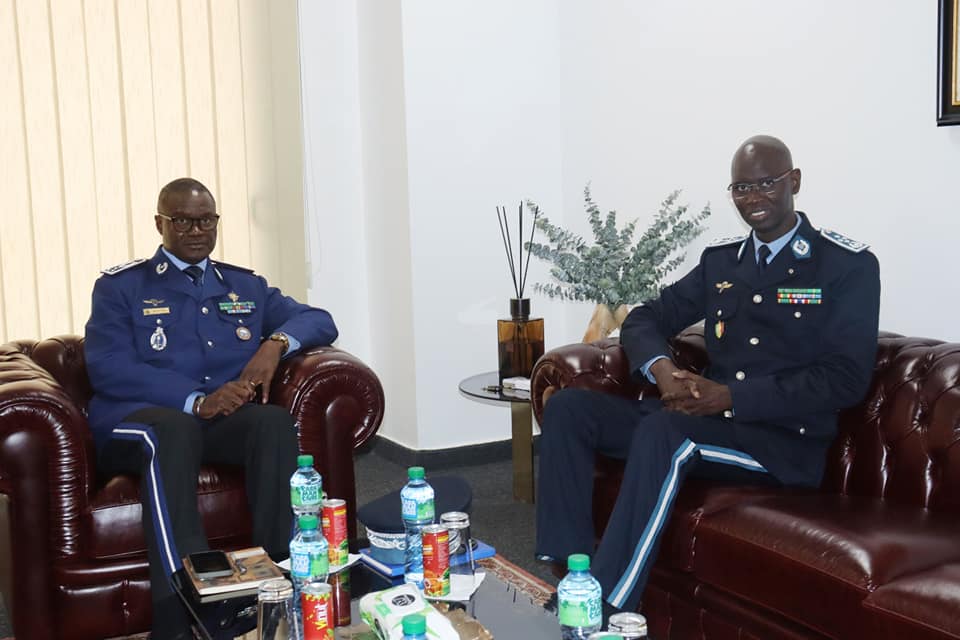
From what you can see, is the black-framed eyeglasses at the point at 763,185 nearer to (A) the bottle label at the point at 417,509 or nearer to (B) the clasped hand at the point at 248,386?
(A) the bottle label at the point at 417,509

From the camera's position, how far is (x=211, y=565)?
84.7 inches

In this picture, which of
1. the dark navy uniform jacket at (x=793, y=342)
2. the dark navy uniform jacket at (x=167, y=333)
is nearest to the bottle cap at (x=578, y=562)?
the dark navy uniform jacket at (x=793, y=342)

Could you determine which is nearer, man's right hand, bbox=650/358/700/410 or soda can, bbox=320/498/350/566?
soda can, bbox=320/498/350/566

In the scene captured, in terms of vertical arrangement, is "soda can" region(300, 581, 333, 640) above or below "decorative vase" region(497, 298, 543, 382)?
below

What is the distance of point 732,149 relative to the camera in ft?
12.0

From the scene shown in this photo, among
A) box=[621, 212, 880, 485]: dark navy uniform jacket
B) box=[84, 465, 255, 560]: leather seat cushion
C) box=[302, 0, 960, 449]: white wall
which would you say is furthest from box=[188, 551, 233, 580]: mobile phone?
box=[302, 0, 960, 449]: white wall

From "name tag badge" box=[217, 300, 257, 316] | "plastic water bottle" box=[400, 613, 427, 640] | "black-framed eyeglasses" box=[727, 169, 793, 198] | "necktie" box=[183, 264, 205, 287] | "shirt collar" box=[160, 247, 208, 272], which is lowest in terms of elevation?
"plastic water bottle" box=[400, 613, 427, 640]

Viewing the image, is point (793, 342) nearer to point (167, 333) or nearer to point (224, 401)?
point (224, 401)

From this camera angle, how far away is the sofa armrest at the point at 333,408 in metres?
3.01

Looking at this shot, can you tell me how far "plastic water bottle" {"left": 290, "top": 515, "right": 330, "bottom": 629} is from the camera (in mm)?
1901

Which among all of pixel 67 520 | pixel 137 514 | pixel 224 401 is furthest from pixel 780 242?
pixel 67 520

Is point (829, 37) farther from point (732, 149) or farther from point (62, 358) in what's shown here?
point (62, 358)

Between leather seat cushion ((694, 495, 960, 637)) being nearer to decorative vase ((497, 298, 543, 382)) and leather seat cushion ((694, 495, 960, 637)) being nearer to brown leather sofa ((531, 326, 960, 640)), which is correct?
brown leather sofa ((531, 326, 960, 640))

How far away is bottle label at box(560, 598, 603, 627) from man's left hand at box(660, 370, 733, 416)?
1.05m
